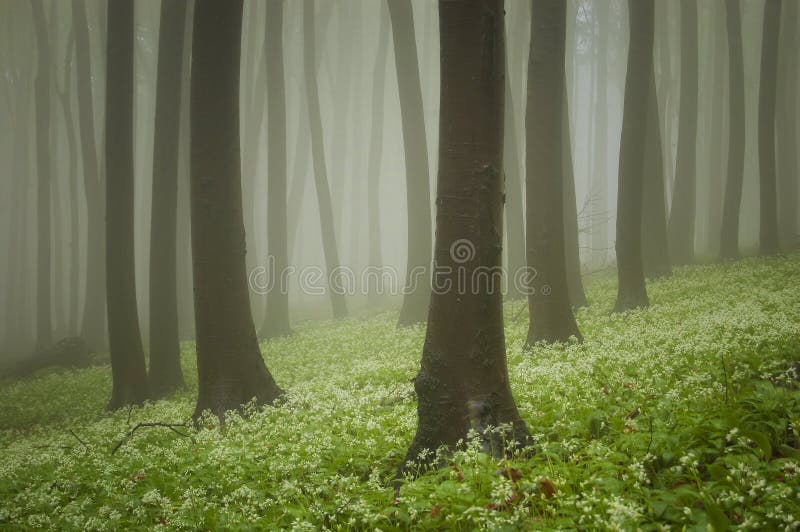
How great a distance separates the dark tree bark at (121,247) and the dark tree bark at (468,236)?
8.90 meters

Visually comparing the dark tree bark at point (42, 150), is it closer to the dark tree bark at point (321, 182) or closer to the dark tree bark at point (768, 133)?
the dark tree bark at point (321, 182)

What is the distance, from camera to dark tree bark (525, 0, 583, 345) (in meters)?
8.99

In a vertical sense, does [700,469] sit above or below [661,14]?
below

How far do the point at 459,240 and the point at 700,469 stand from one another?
8.22 feet

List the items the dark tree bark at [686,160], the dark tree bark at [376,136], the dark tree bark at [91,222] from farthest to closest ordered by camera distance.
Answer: the dark tree bark at [376,136]
the dark tree bark at [91,222]
the dark tree bark at [686,160]

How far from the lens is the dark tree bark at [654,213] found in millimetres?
14961

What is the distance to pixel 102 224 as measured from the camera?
70.6 ft

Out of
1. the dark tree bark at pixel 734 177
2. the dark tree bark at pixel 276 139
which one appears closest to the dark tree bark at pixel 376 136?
the dark tree bark at pixel 276 139

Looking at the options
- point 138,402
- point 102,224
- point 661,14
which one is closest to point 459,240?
point 138,402

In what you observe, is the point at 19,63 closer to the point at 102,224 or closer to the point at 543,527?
the point at 102,224

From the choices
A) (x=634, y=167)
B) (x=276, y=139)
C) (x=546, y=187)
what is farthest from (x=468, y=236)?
(x=276, y=139)

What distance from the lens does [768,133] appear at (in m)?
15.3

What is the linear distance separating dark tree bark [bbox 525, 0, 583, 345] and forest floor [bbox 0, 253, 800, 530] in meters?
0.72

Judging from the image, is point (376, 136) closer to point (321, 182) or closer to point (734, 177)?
point (321, 182)
